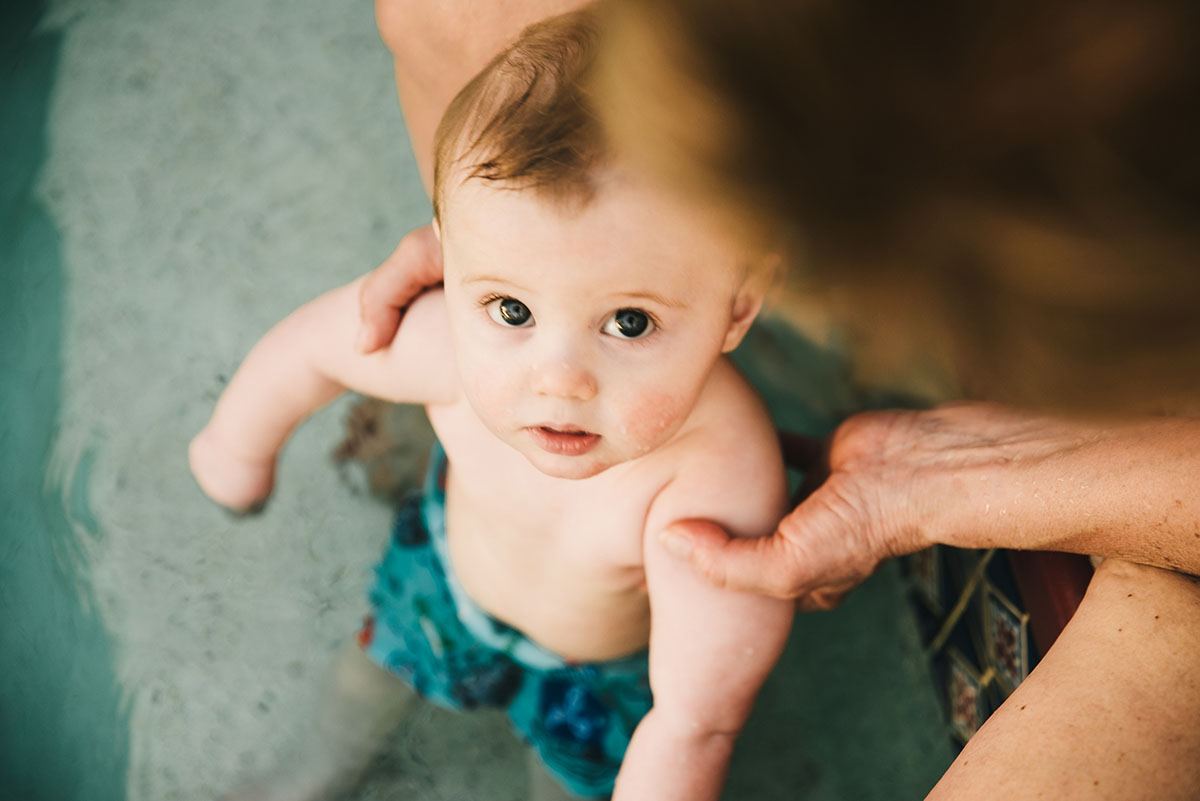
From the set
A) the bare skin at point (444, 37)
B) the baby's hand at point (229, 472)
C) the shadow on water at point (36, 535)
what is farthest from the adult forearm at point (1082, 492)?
Result: the shadow on water at point (36, 535)

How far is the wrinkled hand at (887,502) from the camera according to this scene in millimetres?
635

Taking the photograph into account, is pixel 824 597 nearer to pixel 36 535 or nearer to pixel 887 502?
pixel 887 502

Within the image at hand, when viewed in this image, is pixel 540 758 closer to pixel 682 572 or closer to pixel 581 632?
pixel 581 632

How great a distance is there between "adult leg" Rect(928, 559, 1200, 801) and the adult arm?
0.03 meters

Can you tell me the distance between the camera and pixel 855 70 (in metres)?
0.25

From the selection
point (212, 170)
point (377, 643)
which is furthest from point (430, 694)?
point (212, 170)

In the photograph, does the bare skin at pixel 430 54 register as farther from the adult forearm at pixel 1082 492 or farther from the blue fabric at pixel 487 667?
the adult forearm at pixel 1082 492

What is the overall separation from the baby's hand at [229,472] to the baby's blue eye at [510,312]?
0.47 m

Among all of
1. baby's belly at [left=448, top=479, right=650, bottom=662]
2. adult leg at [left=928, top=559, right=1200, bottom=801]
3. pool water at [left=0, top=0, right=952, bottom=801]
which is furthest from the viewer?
pool water at [left=0, top=0, right=952, bottom=801]

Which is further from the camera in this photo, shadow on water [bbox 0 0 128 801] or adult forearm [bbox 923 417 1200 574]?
shadow on water [bbox 0 0 128 801]

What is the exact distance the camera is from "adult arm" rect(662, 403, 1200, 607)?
1.68ft

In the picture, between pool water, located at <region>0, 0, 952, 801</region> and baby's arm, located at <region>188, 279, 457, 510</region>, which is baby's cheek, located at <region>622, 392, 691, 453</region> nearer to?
baby's arm, located at <region>188, 279, 457, 510</region>

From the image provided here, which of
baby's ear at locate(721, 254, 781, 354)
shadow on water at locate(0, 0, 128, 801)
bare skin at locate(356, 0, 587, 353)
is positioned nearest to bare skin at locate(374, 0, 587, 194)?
bare skin at locate(356, 0, 587, 353)

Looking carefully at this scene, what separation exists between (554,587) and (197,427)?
647 mm
